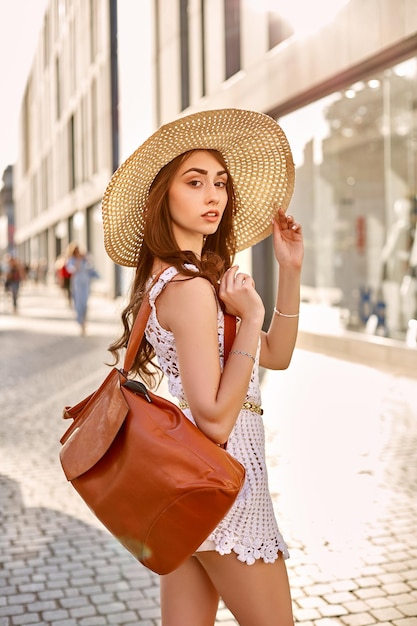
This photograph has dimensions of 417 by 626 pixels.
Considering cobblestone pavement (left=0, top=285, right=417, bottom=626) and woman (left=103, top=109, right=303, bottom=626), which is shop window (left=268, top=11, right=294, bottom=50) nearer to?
cobblestone pavement (left=0, top=285, right=417, bottom=626)

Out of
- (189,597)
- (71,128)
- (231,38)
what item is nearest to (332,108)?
(231,38)

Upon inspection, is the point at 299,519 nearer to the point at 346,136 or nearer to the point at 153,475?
the point at 153,475

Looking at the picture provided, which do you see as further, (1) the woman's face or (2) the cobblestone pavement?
(2) the cobblestone pavement

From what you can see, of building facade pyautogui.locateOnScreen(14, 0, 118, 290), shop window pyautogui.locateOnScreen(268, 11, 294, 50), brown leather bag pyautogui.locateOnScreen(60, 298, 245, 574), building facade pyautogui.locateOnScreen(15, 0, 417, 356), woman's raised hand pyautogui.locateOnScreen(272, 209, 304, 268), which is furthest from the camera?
building facade pyautogui.locateOnScreen(14, 0, 118, 290)

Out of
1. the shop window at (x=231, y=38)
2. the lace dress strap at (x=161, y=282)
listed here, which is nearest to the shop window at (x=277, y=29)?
the shop window at (x=231, y=38)

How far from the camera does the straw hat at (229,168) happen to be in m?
2.20

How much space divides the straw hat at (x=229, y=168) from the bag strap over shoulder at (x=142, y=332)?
37 centimetres

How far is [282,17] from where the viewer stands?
580 inches

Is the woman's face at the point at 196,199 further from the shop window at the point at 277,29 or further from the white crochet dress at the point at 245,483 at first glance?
the shop window at the point at 277,29

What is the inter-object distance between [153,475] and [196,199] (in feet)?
2.43

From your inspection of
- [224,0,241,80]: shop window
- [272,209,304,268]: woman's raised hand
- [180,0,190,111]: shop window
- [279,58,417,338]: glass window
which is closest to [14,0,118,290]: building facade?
[180,0,190,111]: shop window

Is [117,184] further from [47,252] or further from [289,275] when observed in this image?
[47,252]

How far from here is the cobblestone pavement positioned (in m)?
3.74

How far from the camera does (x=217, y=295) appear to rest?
2035 millimetres
